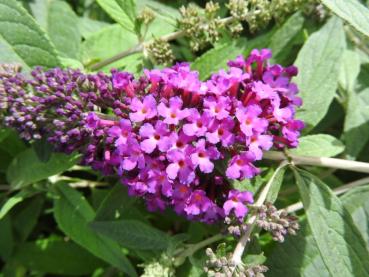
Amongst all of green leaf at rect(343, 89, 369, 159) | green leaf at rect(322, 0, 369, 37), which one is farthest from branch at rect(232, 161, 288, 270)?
green leaf at rect(322, 0, 369, 37)

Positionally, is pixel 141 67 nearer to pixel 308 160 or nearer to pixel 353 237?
pixel 308 160

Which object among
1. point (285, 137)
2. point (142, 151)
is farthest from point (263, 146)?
point (142, 151)

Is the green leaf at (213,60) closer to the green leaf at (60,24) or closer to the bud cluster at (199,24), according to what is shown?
the bud cluster at (199,24)

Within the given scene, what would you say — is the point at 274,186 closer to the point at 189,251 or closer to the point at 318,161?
the point at 318,161

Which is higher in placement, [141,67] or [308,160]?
[141,67]

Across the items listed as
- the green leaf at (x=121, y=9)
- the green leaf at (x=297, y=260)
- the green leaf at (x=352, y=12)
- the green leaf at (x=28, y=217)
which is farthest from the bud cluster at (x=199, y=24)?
the green leaf at (x=28, y=217)

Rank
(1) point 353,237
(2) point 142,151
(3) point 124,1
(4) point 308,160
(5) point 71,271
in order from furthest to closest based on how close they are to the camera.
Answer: (5) point 71,271
(3) point 124,1
(4) point 308,160
(1) point 353,237
(2) point 142,151
